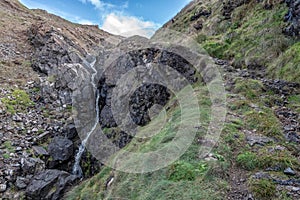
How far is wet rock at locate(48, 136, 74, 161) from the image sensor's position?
16.3 m

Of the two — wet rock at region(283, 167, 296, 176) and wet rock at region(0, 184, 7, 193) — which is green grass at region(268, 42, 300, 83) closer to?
wet rock at region(283, 167, 296, 176)

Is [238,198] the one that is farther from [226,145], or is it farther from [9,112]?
[9,112]

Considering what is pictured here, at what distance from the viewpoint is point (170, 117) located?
11758 mm

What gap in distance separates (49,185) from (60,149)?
13.3ft

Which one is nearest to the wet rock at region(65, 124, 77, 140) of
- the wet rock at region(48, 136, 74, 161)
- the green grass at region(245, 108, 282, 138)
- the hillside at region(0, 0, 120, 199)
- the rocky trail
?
the hillside at region(0, 0, 120, 199)

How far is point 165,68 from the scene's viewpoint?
17.2 meters

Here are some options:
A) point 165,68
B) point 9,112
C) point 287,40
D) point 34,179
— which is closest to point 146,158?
point 34,179

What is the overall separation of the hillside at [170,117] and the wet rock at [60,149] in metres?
0.07

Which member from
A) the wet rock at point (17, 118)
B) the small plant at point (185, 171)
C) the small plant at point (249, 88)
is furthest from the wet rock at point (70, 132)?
the small plant at point (185, 171)

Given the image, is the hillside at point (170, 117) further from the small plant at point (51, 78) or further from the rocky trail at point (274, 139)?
the small plant at point (51, 78)

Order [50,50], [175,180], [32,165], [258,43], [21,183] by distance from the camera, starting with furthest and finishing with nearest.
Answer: [50,50] < [258,43] < [32,165] < [21,183] < [175,180]

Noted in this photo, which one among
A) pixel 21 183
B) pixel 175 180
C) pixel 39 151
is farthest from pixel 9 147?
pixel 175 180

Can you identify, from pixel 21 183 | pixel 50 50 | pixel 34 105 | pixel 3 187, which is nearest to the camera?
pixel 3 187

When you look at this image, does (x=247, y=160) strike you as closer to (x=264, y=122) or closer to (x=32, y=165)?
(x=264, y=122)
